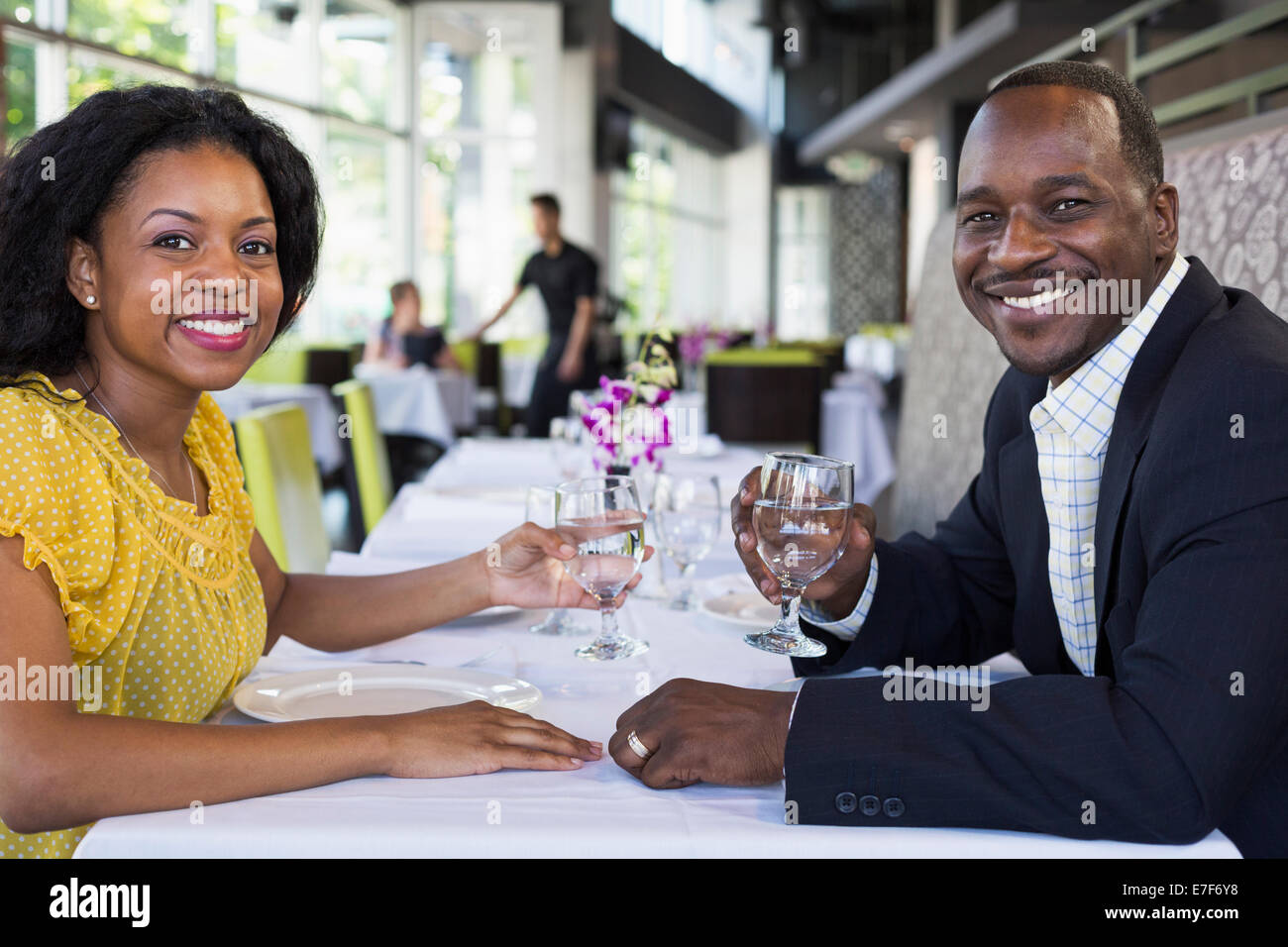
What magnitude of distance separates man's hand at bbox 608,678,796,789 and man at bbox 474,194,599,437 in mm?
5892

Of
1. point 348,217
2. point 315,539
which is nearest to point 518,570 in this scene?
point 315,539

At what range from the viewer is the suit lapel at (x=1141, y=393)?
1.15 m

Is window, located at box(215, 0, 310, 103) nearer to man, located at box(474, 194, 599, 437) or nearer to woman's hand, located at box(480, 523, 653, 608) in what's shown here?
man, located at box(474, 194, 599, 437)

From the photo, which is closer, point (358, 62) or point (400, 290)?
point (400, 290)

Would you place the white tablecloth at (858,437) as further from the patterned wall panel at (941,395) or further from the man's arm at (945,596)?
the man's arm at (945,596)

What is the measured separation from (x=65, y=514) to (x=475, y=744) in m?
0.43

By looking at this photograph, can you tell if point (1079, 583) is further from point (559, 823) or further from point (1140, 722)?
point (559, 823)

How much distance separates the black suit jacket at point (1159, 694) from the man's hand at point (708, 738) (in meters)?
0.03

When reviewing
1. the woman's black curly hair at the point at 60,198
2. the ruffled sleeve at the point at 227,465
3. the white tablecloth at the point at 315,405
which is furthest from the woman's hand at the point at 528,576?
the white tablecloth at the point at 315,405

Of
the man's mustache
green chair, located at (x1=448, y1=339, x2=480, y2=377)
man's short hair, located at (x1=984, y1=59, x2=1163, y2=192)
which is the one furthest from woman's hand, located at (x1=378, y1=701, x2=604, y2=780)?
green chair, located at (x1=448, y1=339, x2=480, y2=377)

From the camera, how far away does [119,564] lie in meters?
1.13

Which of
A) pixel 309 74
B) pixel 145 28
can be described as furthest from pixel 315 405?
pixel 309 74
